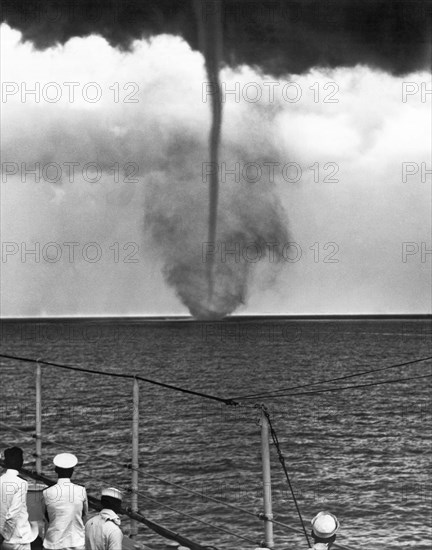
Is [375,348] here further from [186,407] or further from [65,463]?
[65,463]

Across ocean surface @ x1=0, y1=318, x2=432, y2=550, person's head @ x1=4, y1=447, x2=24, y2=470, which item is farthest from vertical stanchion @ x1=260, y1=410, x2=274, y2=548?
person's head @ x1=4, y1=447, x2=24, y2=470

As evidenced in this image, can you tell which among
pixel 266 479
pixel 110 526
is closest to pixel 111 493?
pixel 110 526

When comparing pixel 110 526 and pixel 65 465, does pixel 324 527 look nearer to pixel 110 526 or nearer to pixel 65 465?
pixel 110 526

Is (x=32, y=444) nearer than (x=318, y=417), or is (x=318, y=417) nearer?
(x=32, y=444)

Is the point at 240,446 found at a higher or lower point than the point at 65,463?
lower

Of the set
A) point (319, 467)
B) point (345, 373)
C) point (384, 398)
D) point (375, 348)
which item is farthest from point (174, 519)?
point (375, 348)

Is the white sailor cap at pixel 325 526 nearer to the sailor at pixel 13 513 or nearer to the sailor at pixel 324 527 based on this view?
the sailor at pixel 324 527

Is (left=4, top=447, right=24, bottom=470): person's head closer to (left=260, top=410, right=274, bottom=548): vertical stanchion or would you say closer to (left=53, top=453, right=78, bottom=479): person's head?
(left=53, top=453, right=78, bottom=479): person's head
